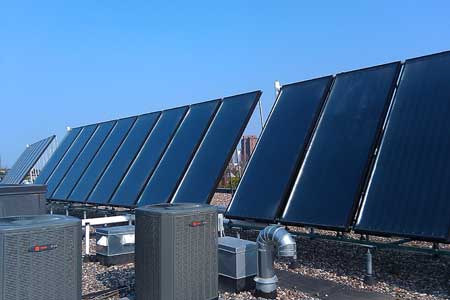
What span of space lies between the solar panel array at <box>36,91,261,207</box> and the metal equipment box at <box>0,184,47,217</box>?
2546 millimetres

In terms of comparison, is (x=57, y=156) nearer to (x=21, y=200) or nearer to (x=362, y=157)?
(x=21, y=200)

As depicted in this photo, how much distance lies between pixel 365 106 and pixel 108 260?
4979 millimetres

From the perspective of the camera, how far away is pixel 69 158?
52.7 feet

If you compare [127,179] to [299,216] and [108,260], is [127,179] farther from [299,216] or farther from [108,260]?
[299,216]

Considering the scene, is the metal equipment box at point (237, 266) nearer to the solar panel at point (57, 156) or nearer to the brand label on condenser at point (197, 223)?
the brand label on condenser at point (197, 223)

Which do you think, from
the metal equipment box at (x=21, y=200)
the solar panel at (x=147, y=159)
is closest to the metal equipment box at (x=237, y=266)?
the metal equipment box at (x=21, y=200)

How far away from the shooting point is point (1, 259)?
3.46 meters

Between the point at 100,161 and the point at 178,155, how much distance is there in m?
4.56

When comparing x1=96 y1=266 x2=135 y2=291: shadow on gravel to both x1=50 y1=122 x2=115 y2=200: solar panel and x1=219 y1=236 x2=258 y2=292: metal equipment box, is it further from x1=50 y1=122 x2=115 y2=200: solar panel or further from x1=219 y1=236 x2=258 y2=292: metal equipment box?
x1=50 y1=122 x2=115 y2=200: solar panel

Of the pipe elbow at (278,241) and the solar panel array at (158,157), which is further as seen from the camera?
the solar panel array at (158,157)

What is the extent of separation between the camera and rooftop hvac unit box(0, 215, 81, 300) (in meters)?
3.49

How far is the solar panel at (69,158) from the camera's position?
15.1 meters

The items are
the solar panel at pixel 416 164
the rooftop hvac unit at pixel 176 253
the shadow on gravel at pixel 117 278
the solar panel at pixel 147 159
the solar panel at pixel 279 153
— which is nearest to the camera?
the rooftop hvac unit at pixel 176 253

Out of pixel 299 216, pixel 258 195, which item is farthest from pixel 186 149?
pixel 299 216
